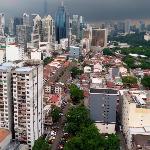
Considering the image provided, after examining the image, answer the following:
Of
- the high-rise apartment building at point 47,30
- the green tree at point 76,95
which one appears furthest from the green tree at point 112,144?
the high-rise apartment building at point 47,30

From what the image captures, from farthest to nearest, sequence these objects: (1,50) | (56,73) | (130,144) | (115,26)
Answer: (115,26)
(1,50)
(56,73)
(130,144)

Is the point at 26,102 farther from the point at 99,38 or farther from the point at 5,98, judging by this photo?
the point at 99,38

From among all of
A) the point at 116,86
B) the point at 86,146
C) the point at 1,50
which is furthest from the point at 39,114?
the point at 1,50

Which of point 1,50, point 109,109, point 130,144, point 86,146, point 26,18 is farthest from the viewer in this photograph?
point 26,18

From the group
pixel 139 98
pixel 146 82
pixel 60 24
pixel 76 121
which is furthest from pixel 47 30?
Result: pixel 76 121

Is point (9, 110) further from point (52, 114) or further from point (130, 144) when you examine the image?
point (130, 144)

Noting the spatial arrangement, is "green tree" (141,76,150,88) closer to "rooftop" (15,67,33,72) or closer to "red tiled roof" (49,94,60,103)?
"red tiled roof" (49,94,60,103)
